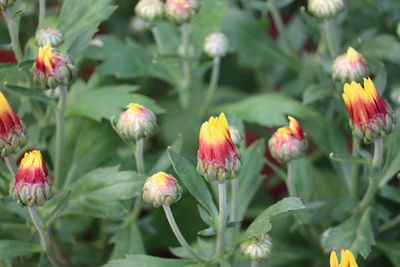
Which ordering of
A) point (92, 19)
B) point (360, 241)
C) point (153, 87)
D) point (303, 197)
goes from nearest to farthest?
point (360, 241), point (92, 19), point (303, 197), point (153, 87)

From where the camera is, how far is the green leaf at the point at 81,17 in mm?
1422

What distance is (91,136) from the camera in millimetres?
1591

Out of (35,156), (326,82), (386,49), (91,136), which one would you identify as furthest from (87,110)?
(386,49)

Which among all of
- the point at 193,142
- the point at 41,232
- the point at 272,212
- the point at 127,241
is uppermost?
the point at 272,212

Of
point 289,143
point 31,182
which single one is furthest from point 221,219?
point 31,182

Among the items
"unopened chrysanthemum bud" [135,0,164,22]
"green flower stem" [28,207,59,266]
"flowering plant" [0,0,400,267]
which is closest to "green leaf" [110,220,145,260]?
"flowering plant" [0,0,400,267]

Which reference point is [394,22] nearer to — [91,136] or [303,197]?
[303,197]

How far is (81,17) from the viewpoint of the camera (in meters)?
1.46

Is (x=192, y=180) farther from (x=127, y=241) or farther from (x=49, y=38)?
(x=49, y=38)

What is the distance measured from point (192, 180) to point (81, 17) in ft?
1.41

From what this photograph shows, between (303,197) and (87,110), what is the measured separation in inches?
18.8

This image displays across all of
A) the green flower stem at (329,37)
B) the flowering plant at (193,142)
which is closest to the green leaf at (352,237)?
the flowering plant at (193,142)

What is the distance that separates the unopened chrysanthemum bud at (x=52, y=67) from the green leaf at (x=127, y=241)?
33cm

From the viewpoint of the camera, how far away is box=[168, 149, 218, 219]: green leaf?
3.95 feet
